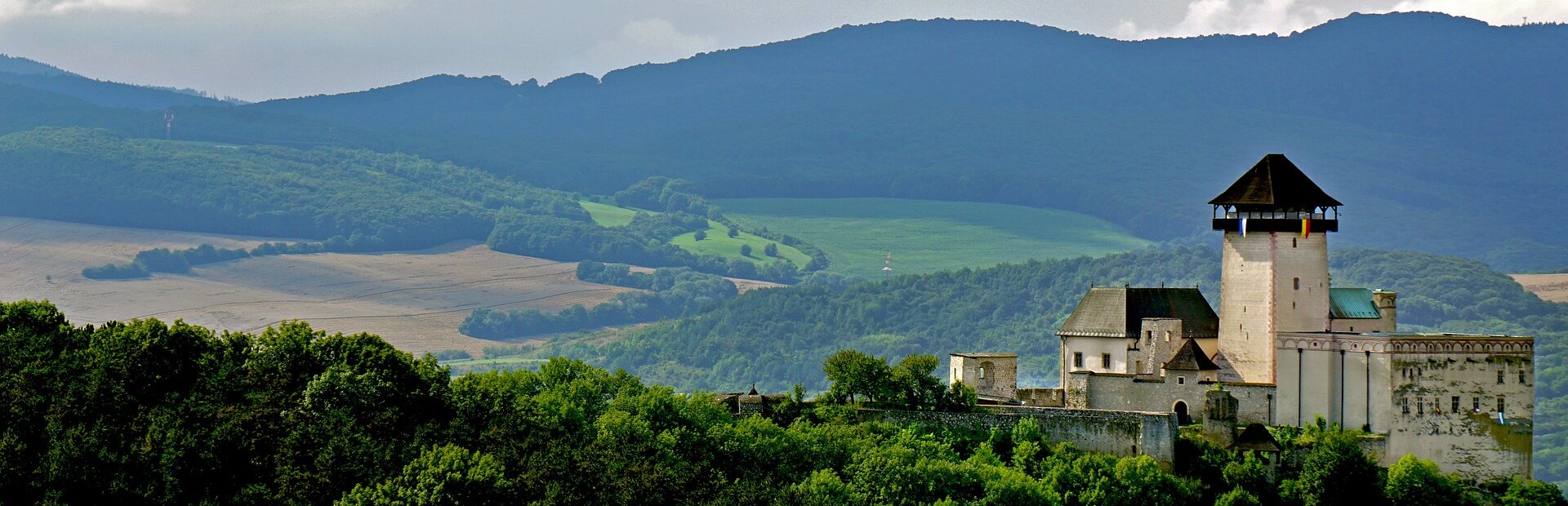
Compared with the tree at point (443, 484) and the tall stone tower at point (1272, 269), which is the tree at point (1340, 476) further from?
the tree at point (443, 484)

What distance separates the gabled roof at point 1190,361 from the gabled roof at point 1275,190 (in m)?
5.11

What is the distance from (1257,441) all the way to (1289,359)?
3.22 m

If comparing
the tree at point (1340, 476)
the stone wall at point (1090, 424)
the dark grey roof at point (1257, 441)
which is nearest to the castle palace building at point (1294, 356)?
the dark grey roof at point (1257, 441)

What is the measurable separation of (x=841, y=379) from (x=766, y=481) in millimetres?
9535

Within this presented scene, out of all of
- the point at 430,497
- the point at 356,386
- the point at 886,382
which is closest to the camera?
the point at 430,497

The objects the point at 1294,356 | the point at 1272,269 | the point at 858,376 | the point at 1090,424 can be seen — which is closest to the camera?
the point at 1090,424

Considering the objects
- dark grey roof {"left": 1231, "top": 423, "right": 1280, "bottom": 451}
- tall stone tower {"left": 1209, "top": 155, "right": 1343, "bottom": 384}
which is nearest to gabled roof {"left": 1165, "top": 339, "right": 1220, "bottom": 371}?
tall stone tower {"left": 1209, "top": 155, "right": 1343, "bottom": 384}

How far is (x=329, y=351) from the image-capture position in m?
67.0

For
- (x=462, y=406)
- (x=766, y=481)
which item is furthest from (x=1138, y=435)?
(x=462, y=406)

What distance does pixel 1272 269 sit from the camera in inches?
2825

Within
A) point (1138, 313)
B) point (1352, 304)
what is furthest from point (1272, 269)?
point (1138, 313)

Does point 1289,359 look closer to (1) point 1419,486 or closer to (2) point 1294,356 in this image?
(2) point 1294,356

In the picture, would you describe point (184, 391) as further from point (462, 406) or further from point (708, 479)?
point (708, 479)

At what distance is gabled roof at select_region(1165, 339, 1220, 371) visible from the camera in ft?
234
